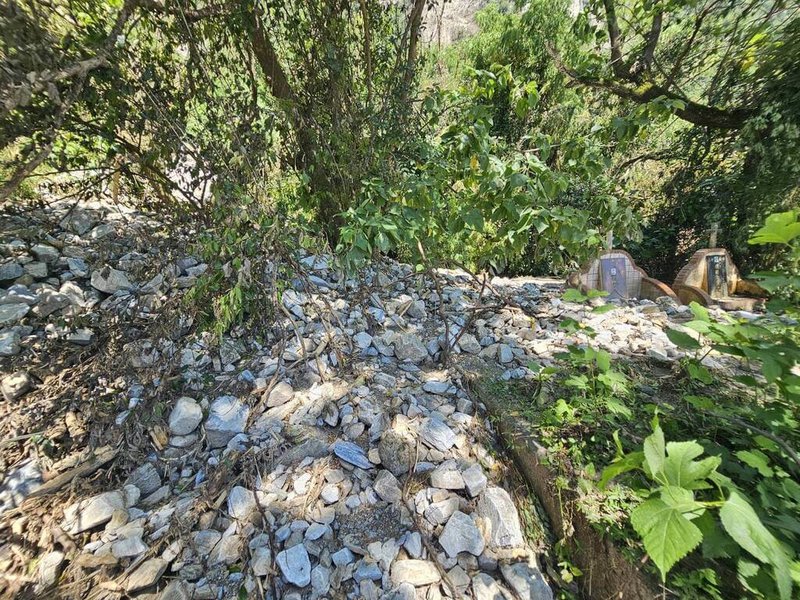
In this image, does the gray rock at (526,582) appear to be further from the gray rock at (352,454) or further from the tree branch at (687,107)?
the tree branch at (687,107)

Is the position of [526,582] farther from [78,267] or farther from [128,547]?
[78,267]

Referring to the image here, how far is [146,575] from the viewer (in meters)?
1.26

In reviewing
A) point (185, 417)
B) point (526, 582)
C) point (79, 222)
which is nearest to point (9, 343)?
point (185, 417)

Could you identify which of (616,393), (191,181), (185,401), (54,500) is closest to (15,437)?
(54,500)

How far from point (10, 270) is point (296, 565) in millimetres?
2881

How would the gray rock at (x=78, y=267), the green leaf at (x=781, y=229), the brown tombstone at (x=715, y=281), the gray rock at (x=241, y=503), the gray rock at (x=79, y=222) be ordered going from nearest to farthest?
the green leaf at (x=781, y=229), the gray rock at (x=241, y=503), the gray rock at (x=78, y=267), the gray rock at (x=79, y=222), the brown tombstone at (x=715, y=281)

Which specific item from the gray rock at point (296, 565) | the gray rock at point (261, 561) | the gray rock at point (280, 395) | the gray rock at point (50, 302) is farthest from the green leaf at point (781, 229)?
the gray rock at point (50, 302)

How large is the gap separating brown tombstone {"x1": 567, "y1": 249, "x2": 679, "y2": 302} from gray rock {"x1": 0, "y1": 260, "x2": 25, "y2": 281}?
14.7ft

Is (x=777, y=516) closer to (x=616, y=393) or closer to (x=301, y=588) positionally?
(x=616, y=393)

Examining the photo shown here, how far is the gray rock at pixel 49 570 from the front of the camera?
49.4 inches

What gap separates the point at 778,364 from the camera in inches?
42.7

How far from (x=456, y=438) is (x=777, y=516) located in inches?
42.1

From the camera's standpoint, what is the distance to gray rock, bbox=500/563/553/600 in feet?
4.09

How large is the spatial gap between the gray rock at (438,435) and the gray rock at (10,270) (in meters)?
2.99
